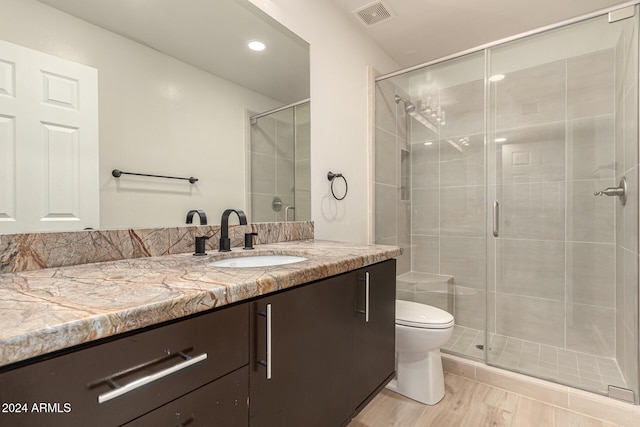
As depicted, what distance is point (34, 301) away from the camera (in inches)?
22.3

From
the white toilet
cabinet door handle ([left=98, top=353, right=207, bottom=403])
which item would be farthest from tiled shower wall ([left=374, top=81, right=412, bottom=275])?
cabinet door handle ([left=98, top=353, right=207, bottom=403])

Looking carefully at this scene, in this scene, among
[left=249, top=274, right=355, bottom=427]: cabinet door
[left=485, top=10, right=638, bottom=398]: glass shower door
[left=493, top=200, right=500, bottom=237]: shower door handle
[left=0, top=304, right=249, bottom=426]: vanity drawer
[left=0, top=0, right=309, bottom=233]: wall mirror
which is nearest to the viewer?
[left=0, top=304, right=249, bottom=426]: vanity drawer

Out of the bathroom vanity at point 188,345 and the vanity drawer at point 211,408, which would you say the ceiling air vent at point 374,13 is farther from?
the vanity drawer at point 211,408

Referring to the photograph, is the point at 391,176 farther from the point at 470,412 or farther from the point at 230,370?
the point at 230,370

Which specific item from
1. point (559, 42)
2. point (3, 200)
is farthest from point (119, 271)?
point (559, 42)

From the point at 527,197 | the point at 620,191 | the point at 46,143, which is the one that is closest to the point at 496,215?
the point at 527,197

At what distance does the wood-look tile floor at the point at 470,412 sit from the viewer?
153cm

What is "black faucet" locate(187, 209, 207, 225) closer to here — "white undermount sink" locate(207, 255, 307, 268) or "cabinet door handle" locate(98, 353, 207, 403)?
"white undermount sink" locate(207, 255, 307, 268)

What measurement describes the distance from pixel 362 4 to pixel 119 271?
2.07m

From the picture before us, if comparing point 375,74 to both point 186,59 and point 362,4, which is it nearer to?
point 362,4

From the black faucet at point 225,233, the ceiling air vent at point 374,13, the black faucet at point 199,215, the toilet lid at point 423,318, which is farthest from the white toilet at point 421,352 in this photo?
the ceiling air vent at point 374,13

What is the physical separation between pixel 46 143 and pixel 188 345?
75 centimetres

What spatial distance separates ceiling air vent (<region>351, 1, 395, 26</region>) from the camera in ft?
6.67

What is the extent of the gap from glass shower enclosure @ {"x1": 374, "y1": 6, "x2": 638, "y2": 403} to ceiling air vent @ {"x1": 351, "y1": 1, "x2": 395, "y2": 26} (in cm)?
40
